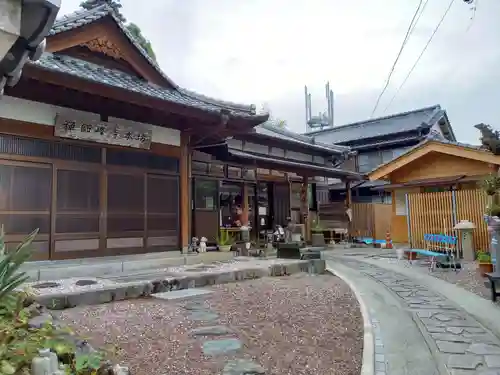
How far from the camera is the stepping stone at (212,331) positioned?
194 inches

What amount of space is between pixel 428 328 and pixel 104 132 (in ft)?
23.6

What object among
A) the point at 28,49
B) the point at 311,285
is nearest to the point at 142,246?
the point at 311,285

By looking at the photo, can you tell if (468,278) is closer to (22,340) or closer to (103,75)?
(22,340)

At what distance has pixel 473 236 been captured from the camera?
11.9 m

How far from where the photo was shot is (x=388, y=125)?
27.2 m

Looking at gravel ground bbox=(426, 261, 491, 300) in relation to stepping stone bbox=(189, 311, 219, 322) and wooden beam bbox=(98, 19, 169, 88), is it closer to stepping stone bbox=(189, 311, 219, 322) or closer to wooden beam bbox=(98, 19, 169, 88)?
stepping stone bbox=(189, 311, 219, 322)

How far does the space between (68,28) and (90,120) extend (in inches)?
75.1

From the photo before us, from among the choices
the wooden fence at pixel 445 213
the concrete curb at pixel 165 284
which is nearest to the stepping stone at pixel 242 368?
the concrete curb at pixel 165 284

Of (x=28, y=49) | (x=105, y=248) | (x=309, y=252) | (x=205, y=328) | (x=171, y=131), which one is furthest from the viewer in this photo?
(x=309, y=252)

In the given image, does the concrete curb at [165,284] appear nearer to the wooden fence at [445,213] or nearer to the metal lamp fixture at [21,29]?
the metal lamp fixture at [21,29]

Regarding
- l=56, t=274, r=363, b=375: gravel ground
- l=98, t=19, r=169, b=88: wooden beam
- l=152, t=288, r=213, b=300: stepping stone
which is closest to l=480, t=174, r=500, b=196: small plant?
l=56, t=274, r=363, b=375: gravel ground

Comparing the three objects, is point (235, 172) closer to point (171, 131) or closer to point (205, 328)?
point (171, 131)

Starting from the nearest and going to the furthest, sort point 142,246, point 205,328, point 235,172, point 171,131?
point 205,328 < point 142,246 < point 171,131 < point 235,172

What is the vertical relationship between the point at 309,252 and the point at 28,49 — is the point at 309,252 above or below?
below
